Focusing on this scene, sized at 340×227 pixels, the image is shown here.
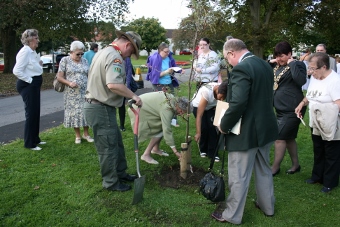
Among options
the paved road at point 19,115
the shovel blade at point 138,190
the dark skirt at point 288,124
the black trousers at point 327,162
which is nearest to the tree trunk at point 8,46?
the paved road at point 19,115

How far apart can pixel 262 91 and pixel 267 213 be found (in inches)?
56.1

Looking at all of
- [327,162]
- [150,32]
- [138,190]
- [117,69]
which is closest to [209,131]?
[327,162]

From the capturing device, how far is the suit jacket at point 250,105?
3.12 meters

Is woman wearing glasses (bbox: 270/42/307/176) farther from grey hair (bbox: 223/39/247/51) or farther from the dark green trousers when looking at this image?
the dark green trousers

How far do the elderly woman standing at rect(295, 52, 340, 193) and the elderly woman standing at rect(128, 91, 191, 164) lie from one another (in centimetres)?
161

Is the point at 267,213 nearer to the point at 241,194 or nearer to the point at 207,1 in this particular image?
the point at 241,194

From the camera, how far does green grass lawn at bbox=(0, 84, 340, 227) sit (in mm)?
3554

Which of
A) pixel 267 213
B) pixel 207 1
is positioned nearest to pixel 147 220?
pixel 267 213

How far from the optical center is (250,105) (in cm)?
321

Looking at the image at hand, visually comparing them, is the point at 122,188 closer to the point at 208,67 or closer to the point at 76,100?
the point at 76,100

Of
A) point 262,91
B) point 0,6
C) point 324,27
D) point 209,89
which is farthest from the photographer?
point 324,27

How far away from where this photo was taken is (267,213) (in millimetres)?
3676

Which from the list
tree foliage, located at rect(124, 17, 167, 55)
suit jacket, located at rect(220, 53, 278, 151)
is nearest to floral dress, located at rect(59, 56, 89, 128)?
suit jacket, located at rect(220, 53, 278, 151)

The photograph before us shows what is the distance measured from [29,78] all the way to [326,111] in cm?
444
